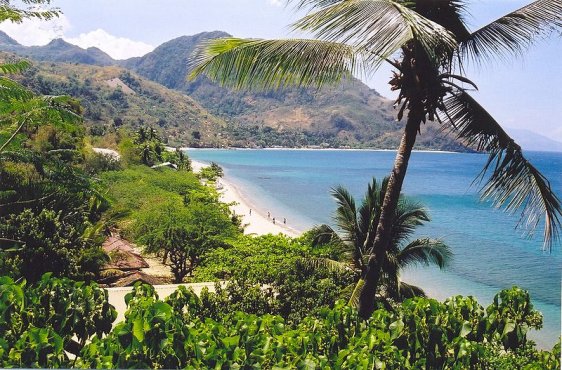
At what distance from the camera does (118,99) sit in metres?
18.1

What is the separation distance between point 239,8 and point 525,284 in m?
10.3

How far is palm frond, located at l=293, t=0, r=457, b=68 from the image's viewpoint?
94.2 inches

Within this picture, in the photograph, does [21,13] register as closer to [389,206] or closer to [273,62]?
[273,62]

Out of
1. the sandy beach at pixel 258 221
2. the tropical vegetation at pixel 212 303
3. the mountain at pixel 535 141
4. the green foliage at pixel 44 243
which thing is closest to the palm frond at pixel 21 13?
the tropical vegetation at pixel 212 303

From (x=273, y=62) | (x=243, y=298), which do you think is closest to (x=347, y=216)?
(x=243, y=298)

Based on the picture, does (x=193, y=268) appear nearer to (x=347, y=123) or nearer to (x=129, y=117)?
(x=347, y=123)

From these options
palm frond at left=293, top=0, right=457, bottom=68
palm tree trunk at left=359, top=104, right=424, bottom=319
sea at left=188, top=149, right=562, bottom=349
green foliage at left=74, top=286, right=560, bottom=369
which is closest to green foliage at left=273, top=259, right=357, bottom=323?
sea at left=188, top=149, right=562, bottom=349

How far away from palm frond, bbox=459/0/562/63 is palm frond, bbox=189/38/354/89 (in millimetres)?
1014

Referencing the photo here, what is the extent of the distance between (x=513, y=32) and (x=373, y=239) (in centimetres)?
Answer: 283

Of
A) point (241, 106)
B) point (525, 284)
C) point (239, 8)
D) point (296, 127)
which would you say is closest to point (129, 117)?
point (241, 106)

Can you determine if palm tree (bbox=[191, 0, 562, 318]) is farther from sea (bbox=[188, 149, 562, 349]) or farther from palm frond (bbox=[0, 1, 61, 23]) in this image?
palm frond (bbox=[0, 1, 61, 23])

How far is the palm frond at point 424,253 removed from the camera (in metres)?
5.30

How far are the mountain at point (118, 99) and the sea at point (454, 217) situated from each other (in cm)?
486

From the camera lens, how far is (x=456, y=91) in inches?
124
